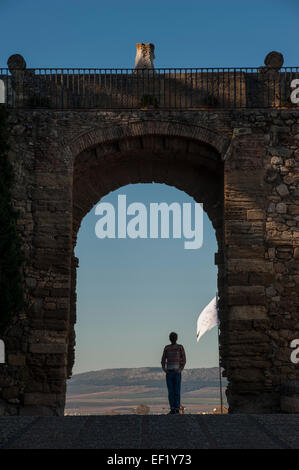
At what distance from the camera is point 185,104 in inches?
488

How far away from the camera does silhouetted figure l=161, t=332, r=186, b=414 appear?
10156 millimetres

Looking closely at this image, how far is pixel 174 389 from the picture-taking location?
1019 centimetres

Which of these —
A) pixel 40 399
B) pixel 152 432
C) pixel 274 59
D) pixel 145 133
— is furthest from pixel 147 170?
pixel 152 432

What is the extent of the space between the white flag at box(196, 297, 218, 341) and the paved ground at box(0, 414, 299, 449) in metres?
6.96

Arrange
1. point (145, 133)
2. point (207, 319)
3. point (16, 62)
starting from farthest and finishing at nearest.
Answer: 1. point (207, 319)
2. point (16, 62)
3. point (145, 133)

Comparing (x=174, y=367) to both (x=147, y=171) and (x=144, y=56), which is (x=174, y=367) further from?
(x=144, y=56)

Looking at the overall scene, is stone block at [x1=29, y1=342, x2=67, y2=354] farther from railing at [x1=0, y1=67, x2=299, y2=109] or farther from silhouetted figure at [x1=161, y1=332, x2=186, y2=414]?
railing at [x1=0, y1=67, x2=299, y2=109]

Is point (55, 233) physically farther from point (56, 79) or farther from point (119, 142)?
point (56, 79)

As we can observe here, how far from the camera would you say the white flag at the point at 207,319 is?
14.6 metres

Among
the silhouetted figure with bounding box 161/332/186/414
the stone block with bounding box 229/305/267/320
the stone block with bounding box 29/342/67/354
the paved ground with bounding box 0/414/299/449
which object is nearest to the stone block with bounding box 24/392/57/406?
the stone block with bounding box 29/342/67/354

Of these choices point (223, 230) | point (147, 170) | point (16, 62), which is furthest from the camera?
point (147, 170)

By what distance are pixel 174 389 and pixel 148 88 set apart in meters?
5.42
